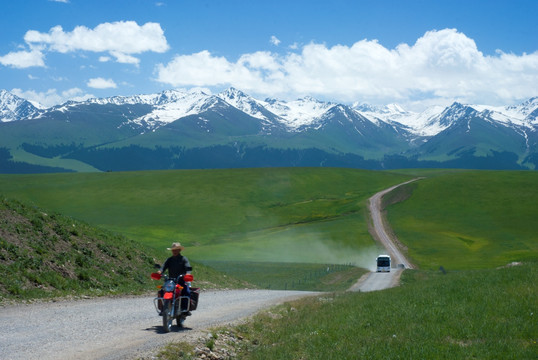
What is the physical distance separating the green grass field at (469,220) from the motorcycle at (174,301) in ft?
253

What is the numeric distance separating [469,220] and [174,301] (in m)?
129

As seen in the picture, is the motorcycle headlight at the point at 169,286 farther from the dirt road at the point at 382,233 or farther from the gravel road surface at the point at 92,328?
the dirt road at the point at 382,233

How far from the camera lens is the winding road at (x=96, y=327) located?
15.3 metres

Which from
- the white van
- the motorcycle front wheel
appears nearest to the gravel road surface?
the motorcycle front wheel

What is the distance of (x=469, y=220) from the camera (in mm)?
136375

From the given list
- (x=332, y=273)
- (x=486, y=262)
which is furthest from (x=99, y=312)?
(x=486, y=262)

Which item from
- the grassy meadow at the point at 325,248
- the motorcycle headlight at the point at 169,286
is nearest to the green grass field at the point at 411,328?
the grassy meadow at the point at 325,248

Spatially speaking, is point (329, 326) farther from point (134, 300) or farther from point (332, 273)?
point (332, 273)

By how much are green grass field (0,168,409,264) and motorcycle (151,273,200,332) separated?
74115 millimetres

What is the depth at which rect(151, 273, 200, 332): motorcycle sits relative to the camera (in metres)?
19.2

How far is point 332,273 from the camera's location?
75.9m

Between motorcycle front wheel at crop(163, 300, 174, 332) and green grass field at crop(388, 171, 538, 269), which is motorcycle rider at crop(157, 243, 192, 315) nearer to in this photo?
motorcycle front wheel at crop(163, 300, 174, 332)

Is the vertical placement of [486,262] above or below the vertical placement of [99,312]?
below

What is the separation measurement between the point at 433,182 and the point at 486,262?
9288 centimetres
